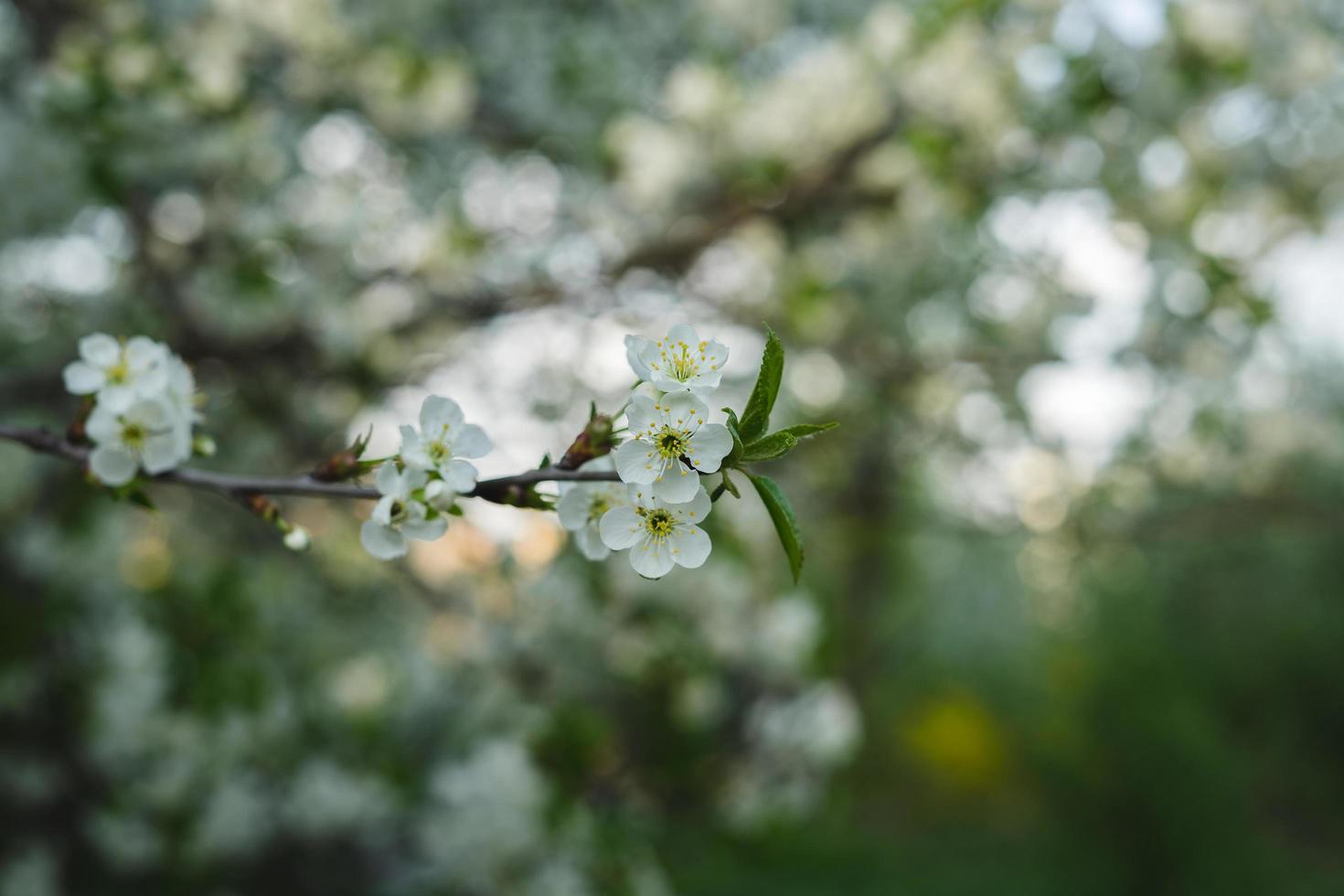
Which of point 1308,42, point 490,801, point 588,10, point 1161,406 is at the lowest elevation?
point 490,801

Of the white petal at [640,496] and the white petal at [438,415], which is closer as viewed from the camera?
the white petal at [640,496]

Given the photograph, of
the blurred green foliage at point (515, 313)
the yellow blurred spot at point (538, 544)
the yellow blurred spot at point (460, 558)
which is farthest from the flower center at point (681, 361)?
the yellow blurred spot at point (460, 558)

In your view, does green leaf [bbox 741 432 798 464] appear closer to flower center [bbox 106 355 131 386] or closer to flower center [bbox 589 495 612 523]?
flower center [bbox 589 495 612 523]

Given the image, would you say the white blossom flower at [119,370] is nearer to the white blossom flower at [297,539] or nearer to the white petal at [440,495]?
the white blossom flower at [297,539]

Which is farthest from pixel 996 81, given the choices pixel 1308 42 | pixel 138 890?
pixel 138 890

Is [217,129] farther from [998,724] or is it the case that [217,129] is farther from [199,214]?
[998,724]

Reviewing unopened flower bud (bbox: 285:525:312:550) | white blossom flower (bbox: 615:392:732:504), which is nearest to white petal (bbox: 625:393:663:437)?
white blossom flower (bbox: 615:392:732:504)

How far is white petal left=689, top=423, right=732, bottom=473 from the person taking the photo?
748 millimetres

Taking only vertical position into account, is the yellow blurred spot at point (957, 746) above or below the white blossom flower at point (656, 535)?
above

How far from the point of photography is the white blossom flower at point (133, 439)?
87 centimetres

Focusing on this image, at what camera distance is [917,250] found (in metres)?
3.25

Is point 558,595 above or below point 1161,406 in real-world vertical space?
below

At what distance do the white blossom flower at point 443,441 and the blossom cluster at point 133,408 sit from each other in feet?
0.76

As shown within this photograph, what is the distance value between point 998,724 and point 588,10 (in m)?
10.9
